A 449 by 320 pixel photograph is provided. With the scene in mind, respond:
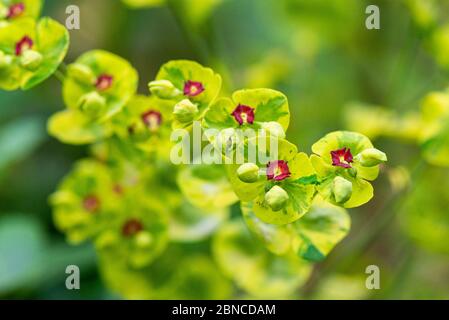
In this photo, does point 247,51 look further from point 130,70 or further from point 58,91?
point 130,70

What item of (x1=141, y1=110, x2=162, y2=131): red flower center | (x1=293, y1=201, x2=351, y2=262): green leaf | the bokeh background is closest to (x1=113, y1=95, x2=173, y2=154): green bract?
(x1=141, y1=110, x2=162, y2=131): red flower center

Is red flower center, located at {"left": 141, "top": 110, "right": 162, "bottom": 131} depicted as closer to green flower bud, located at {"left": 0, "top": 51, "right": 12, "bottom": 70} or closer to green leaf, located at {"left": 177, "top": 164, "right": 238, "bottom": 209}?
green leaf, located at {"left": 177, "top": 164, "right": 238, "bottom": 209}

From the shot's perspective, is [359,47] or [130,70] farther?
[359,47]

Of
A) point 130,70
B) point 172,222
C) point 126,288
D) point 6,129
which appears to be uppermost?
point 6,129

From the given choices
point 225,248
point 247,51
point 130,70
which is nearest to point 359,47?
point 247,51

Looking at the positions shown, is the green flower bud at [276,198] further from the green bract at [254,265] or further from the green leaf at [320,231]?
the green bract at [254,265]

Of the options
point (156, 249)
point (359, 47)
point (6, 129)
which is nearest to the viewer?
point (156, 249)

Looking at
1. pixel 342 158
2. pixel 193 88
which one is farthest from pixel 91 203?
pixel 342 158

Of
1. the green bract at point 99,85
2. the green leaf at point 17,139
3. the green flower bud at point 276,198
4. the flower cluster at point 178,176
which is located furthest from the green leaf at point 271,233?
the green leaf at point 17,139
